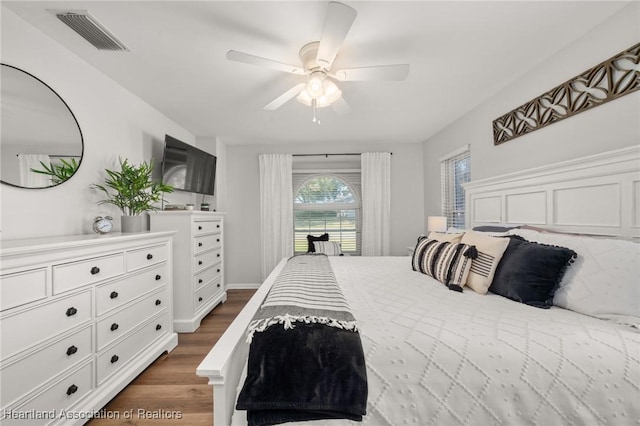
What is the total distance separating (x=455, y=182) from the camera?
3463 mm

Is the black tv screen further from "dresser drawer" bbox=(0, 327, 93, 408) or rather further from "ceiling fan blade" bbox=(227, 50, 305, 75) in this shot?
"dresser drawer" bbox=(0, 327, 93, 408)

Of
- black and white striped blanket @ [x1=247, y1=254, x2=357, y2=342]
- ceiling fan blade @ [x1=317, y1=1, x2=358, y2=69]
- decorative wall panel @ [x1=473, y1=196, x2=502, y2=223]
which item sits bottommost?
black and white striped blanket @ [x1=247, y1=254, x2=357, y2=342]

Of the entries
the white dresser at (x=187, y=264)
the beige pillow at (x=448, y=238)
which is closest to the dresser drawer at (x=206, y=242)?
the white dresser at (x=187, y=264)

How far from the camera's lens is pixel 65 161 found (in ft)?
5.83

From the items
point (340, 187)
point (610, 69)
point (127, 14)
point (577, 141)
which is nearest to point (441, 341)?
point (577, 141)

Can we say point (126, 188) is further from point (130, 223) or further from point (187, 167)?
point (187, 167)

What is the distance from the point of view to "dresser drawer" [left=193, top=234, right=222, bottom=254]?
271 centimetres

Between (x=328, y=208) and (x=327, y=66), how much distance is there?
282cm

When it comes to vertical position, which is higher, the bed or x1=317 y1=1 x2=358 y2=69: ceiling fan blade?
x1=317 y1=1 x2=358 y2=69: ceiling fan blade

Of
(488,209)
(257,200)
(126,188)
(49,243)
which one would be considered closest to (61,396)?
(49,243)

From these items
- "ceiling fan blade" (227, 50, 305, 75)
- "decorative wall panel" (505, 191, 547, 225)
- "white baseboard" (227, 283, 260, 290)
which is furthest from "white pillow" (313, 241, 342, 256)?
"ceiling fan blade" (227, 50, 305, 75)

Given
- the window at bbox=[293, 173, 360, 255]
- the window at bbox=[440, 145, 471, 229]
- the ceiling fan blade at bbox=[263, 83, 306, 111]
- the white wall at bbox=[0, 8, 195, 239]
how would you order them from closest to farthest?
the white wall at bbox=[0, 8, 195, 239] → the ceiling fan blade at bbox=[263, 83, 306, 111] → the window at bbox=[440, 145, 471, 229] → the window at bbox=[293, 173, 360, 255]

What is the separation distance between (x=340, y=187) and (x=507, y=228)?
2675mm

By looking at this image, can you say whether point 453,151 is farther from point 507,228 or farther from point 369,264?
point 369,264
